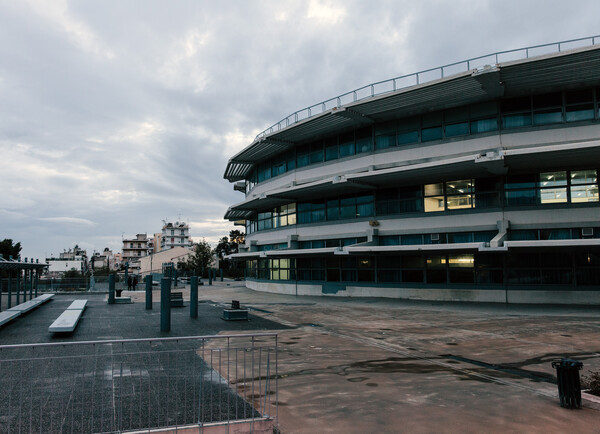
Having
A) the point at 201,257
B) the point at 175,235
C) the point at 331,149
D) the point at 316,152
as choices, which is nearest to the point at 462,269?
the point at 331,149

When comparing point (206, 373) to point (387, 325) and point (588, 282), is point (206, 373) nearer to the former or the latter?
point (387, 325)

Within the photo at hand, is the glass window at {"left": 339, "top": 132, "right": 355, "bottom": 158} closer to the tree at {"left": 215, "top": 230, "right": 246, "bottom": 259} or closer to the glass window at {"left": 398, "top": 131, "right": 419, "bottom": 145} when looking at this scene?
the glass window at {"left": 398, "top": 131, "right": 419, "bottom": 145}

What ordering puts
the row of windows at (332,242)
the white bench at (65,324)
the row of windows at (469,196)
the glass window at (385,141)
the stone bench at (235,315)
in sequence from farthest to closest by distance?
the row of windows at (332,242) → the glass window at (385,141) → the row of windows at (469,196) → the stone bench at (235,315) → the white bench at (65,324)

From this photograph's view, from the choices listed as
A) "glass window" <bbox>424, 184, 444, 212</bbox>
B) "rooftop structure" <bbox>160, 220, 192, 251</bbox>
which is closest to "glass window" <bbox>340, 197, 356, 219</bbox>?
"glass window" <bbox>424, 184, 444, 212</bbox>

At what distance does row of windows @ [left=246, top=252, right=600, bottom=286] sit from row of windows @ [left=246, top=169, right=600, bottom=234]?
3.15 metres

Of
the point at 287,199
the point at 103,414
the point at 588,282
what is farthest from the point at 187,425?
the point at 287,199

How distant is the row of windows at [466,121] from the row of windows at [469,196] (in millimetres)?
3120

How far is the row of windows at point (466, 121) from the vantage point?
23109 millimetres

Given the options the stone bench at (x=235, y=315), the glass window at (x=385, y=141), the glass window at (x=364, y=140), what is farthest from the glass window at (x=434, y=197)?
the stone bench at (x=235, y=315)

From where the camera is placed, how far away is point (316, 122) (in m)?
29.3

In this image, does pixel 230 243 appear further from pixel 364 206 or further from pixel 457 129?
pixel 457 129

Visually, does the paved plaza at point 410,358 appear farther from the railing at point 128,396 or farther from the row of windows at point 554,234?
the row of windows at point 554,234

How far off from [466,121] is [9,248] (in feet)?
227

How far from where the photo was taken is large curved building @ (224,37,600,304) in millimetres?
22406
